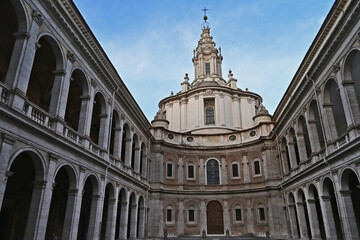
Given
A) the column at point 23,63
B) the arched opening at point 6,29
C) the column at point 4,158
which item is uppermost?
the arched opening at point 6,29

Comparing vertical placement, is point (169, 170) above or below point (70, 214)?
above

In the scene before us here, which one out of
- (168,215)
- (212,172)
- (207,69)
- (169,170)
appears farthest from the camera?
(207,69)

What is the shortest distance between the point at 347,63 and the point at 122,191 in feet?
56.0

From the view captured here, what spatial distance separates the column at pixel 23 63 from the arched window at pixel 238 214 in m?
26.3

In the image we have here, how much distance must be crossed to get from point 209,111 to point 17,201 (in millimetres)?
26713

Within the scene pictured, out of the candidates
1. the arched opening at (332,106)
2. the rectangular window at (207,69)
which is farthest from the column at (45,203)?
the rectangular window at (207,69)

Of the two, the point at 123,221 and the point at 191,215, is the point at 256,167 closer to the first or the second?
the point at 191,215

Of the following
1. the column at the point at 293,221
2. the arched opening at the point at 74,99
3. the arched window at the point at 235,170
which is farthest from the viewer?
the arched window at the point at 235,170

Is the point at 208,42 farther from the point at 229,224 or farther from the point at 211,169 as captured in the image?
the point at 229,224

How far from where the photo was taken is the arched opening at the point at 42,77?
16188 millimetres

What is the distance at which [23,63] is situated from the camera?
1105cm

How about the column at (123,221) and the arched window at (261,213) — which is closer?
the column at (123,221)

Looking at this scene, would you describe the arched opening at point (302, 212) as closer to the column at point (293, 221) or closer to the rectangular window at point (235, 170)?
the column at point (293, 221)

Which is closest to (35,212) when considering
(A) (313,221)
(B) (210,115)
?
(A) (313,221)
